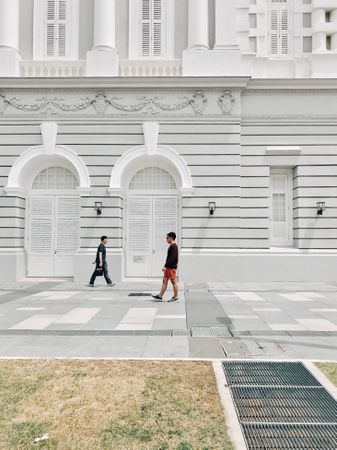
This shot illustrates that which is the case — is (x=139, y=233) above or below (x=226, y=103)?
below

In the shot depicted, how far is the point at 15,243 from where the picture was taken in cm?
1708

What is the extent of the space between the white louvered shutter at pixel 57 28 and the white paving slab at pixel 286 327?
15.4 m

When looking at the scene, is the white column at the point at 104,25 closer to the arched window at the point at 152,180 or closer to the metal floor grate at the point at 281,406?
the arched window at the point at 152,180

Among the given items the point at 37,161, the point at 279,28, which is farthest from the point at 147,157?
the point at 279,28

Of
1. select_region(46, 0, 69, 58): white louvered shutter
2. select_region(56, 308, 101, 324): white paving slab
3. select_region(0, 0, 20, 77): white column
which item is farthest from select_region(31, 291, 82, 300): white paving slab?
select_region(46, 0, 69, 58): white louvered shutter

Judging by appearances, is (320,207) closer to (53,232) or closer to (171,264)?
(171,264)

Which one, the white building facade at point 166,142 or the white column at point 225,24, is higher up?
the white column at point 225,24

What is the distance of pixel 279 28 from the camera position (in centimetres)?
1848

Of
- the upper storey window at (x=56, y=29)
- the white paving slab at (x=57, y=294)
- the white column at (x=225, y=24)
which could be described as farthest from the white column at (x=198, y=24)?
the white paving slab at (x=57, y=294)

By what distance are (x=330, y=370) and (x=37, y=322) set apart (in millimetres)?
6087

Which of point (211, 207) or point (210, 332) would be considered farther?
point (211, 207)

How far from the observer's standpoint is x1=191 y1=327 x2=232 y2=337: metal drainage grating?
762cm

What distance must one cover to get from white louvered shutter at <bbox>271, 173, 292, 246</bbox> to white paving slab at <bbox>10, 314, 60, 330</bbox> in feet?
37.4

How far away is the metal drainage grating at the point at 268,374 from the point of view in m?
5.08
